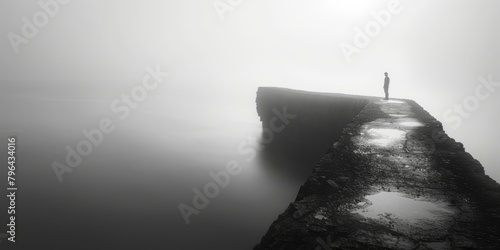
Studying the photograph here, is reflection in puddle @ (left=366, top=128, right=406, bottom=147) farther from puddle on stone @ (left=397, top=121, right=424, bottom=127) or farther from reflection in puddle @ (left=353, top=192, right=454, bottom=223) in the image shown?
reflection in puddle @ (left=353, top=192, right=454, bottom=223)

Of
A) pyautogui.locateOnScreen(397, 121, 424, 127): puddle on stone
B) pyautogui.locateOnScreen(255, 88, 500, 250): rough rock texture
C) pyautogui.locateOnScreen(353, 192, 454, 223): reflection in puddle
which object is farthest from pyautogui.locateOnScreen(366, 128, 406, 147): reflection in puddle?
pyautogui.locateOnScreen(353, 192, 454, 223): reflection in puddle

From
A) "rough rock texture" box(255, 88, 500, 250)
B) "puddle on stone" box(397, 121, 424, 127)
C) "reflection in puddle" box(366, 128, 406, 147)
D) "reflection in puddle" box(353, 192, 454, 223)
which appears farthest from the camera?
"puddle on stone" box(397, 121, 424, 127)

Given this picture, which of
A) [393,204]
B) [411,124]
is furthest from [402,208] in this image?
[411,124]

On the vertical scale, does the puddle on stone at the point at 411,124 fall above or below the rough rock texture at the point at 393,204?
above

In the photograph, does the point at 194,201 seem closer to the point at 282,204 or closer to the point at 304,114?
the point at 282,204

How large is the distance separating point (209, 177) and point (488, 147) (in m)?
48.4

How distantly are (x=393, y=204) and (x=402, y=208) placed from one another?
10cm

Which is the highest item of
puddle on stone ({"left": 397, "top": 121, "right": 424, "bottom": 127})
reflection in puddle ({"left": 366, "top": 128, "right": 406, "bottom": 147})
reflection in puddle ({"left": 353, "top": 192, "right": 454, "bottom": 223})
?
puddle on stone ({"left": 397, "top": 121, "right": 424, "bottom": 127})

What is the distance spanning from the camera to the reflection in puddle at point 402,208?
2.67 metres

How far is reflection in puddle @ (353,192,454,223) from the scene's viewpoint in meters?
2.67

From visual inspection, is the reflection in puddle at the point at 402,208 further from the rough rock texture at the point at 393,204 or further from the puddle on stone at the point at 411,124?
the puddle on stone at the point at 411,124

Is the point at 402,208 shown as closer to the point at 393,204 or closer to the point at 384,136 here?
the point at 393,204

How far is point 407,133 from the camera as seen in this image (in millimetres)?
6508

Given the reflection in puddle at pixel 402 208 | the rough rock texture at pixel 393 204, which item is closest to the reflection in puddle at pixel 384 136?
the rough rock texture at pixel 393 204
